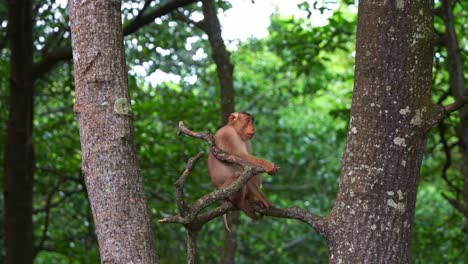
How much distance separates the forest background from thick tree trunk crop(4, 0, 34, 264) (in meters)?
0.30

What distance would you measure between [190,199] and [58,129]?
1.89m

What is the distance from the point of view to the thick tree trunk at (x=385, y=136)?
3840mm

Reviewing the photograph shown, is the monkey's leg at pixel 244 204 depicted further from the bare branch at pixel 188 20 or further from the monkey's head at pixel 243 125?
the bare branch at pixel 188 20

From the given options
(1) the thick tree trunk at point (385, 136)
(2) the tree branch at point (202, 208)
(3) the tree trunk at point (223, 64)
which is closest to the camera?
(2) the tree branch at point (202, 208)

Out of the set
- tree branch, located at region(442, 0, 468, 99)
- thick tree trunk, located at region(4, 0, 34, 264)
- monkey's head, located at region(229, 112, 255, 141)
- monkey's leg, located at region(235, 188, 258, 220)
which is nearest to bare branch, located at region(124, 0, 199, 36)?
thick tree trunk, located at region(4, 0, 34, 264)

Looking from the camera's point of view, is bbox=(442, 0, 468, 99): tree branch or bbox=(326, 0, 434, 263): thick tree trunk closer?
bbox=(326, 0, 434, 263): thick tree trunk

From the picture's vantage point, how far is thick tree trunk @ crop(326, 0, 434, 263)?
384cm

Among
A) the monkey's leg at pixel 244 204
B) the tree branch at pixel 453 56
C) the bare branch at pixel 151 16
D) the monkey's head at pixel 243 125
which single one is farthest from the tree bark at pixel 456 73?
the monkey's leg at pixel 244 204

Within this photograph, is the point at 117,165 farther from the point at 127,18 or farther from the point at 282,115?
the point at 282,115

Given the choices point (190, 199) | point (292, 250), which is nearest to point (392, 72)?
point (190, 199)

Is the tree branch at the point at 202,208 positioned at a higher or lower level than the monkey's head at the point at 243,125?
lower

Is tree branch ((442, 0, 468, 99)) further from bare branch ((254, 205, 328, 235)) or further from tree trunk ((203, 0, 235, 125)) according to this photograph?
bare branch ((254, 205, 328, 235))

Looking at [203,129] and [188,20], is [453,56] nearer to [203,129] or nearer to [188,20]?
[188,20]

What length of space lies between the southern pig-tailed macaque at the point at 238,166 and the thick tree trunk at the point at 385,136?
107cm
